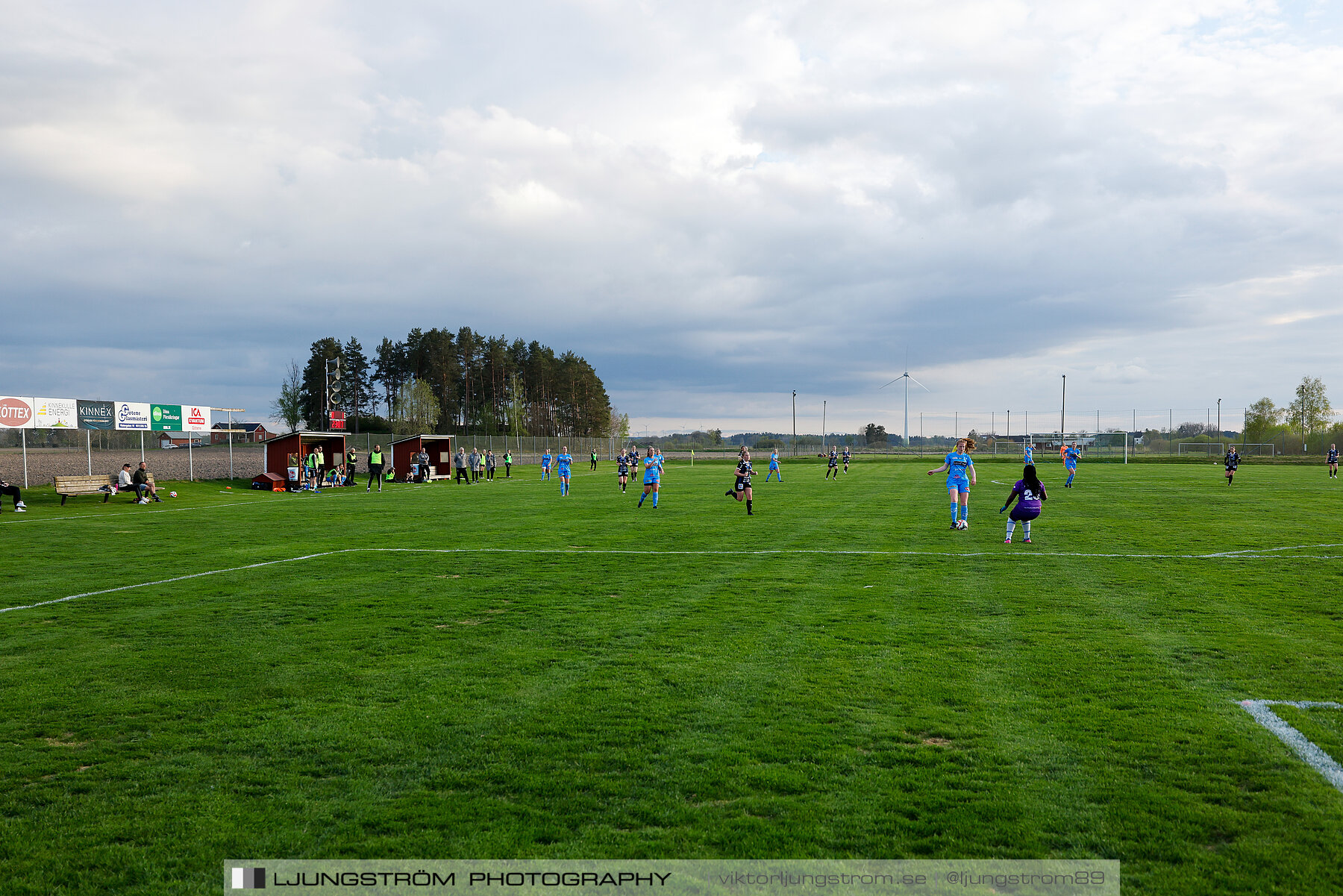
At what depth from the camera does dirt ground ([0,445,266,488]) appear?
4166 centimetres

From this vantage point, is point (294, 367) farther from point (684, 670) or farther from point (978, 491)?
point (684, 670)

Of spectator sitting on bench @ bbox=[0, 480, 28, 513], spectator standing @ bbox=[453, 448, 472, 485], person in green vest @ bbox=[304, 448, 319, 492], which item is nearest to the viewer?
spectator sitting on bench @ bbox=[0, 480, 28, 513]

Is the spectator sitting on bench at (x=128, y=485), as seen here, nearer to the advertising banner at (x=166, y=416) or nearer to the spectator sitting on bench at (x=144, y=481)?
the spectator sitting on bench at (x=144, y=481)

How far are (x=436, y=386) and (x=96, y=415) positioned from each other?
58.4 metres

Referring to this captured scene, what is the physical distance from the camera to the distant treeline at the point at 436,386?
3329 inches

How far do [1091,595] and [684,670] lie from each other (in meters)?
5.88

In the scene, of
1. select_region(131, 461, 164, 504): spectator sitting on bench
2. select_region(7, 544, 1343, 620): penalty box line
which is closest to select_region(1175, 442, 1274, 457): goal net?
select_region(7, 544, 1343, 620): penalty box line

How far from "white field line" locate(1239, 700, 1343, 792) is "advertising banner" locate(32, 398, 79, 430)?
36.4 m

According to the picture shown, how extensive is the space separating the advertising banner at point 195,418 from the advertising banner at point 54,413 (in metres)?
4.94

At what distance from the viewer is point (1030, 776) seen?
4.36 meters

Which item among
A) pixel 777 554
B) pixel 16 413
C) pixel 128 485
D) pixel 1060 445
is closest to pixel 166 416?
pixel 16 413

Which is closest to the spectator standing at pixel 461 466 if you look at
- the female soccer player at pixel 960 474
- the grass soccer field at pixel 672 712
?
the female soccer player at pixel 960 474

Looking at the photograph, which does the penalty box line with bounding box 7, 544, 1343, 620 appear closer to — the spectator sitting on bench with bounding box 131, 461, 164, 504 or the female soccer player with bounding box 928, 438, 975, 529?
the female soccer player with bounding box 928, 438, 975, 529

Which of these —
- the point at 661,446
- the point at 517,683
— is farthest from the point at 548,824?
the point at 661,446
